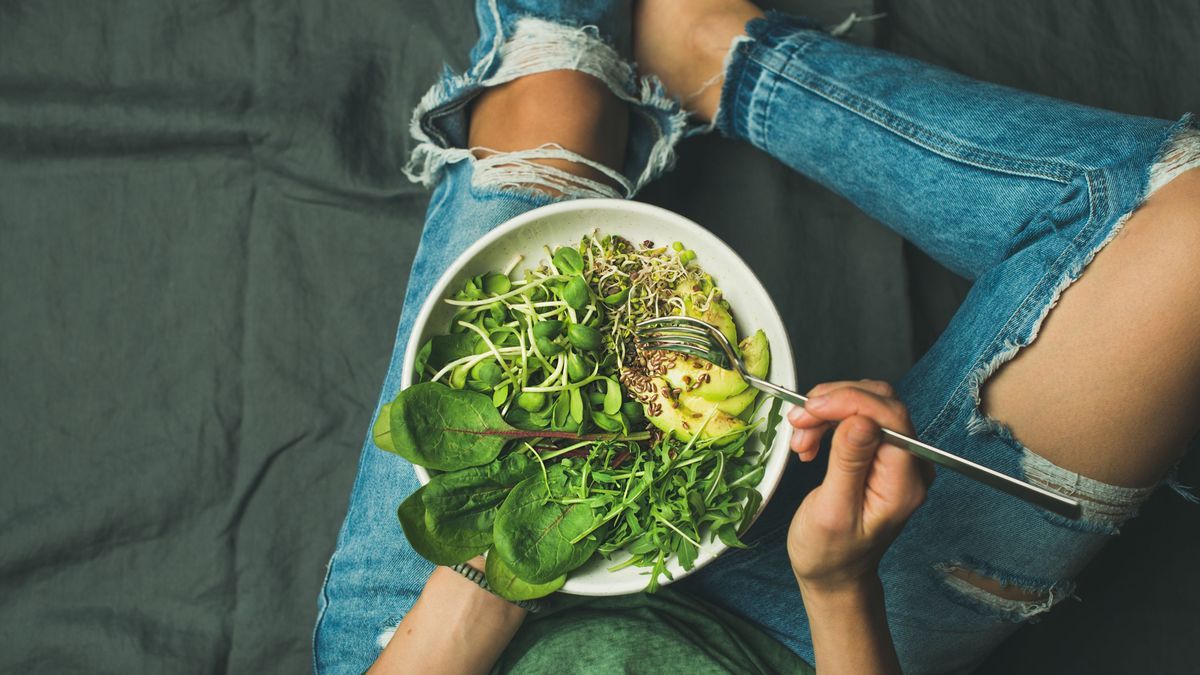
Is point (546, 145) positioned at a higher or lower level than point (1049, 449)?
higher

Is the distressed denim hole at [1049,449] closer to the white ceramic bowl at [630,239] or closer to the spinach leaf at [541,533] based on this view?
the white ceramic bowl at [630,239]

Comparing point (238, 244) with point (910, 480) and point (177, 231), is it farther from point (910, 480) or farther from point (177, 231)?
point (910, 480)

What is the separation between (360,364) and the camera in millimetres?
1065

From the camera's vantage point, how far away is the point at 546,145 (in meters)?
0.89

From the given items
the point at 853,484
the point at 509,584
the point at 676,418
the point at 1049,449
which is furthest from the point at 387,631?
the point at 1049,449

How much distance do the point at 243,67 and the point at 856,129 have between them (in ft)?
2.49

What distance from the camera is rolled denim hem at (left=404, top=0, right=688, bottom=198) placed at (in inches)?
34.4

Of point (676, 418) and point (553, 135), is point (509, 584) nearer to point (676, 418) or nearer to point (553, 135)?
Result: point (676, 418)

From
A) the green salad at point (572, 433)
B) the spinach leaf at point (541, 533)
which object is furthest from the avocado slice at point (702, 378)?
the spinach leaf at point (541, 533)

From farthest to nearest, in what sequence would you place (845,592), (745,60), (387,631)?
1. (745,60)
2. (387,631)
3. (845,592)

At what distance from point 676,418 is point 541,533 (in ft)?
0.43

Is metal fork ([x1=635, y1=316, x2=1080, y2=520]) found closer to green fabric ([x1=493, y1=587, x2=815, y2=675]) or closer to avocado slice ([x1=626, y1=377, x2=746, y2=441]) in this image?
avocado slice ([x1=626, y1=377, x2=746, y2=441])

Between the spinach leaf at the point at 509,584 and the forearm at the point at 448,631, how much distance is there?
9 cm

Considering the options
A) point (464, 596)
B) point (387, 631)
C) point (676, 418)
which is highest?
point (676, 418)
